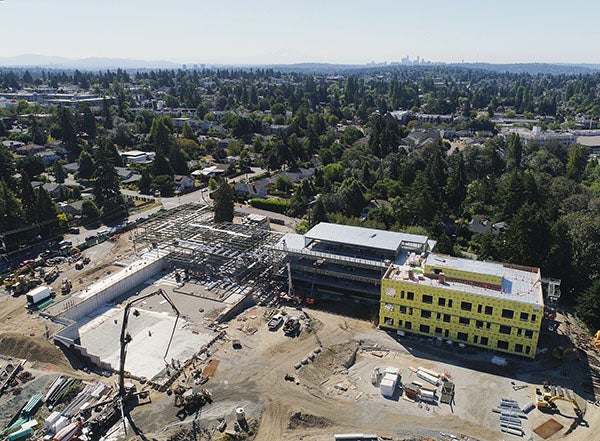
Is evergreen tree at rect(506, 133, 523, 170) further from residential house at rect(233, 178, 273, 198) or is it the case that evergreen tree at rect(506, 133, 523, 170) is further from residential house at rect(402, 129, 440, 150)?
residential house at rect(233, 178, 273, 198)

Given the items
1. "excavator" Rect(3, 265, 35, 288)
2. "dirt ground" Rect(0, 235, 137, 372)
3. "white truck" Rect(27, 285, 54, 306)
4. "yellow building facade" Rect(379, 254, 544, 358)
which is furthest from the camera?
"excavator" Rect(3, 265, 35, 288)

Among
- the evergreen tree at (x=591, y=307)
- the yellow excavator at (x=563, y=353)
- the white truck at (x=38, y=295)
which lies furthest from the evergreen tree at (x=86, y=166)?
the evergreen tree at (x=591, y=307)

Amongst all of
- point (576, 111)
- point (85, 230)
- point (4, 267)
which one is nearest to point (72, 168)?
point (85, 230)

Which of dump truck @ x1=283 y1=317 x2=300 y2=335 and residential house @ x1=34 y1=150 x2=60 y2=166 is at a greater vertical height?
Answer: residential house @ x1=34 y1=150 x2=60 y2=166

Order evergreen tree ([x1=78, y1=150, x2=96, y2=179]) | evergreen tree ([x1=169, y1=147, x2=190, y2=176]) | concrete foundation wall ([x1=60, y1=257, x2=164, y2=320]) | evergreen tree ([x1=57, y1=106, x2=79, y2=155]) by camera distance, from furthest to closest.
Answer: evergreen tree ([x1=57, y1=106, x2=79, y2=155])
evergreen tree ([x1=169, y1=147, x2=190, y2=176])
evergreen tree ([x1=78, y1=150, x2=96, y2=179])
concrete foundation wall ([x1=60, y1=257, x2=164, y2=320])

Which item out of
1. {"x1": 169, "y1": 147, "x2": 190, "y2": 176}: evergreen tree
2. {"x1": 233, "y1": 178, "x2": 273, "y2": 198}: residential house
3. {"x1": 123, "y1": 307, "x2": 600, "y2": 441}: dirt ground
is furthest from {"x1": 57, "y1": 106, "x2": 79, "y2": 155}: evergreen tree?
{"x1": 123, "y1": 307, "x2": 600, "y2": 441}: dirt ground

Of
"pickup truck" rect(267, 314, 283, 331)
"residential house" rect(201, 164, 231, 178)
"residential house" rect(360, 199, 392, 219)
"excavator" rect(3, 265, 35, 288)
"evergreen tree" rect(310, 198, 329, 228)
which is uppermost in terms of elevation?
"evergreen tree" rect(310, 198, 329, 228)
